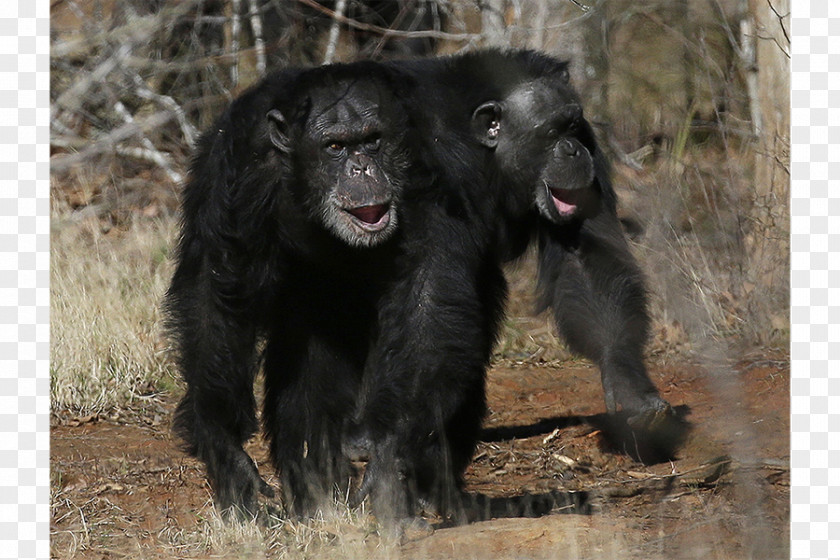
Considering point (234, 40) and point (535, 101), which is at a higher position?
point (234, 40)

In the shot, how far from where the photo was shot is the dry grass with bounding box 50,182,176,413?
23.7 feet

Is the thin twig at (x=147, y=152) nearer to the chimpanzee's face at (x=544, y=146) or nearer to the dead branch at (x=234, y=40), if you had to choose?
the dead branch at (x=234, y=40)

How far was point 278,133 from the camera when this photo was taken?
4895 mm

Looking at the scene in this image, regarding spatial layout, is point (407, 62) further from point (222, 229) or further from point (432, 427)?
point (432, 427)

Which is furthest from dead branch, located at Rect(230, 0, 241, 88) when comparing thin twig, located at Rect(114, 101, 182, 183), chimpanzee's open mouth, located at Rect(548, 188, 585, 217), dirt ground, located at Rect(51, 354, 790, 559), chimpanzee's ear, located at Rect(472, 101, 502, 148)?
chimpanzee's open mouth, located at Rect(548, 188, 585, 217)

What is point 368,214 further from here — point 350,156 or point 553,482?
point 553,482

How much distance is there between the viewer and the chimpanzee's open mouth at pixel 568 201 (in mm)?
5410

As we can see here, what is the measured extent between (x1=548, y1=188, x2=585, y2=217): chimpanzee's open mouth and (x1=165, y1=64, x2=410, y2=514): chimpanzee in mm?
916

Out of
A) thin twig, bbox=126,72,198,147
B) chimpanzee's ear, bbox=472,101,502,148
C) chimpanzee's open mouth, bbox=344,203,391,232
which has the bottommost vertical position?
chimpanzee's open mouth, bbox=344,203,391,232

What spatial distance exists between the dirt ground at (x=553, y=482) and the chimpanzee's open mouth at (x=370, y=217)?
1314 millimetres

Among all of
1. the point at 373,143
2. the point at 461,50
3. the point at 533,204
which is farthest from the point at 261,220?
the point at 461,50

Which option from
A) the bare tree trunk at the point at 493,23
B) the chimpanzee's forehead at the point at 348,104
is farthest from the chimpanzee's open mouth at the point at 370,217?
the bare tree trunk at the point at 493,23

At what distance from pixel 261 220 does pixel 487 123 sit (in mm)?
1347

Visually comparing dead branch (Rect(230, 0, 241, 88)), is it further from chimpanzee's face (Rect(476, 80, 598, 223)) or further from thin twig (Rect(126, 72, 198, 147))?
chimpanzee's face (Rect(476, 80, 598, 223))
